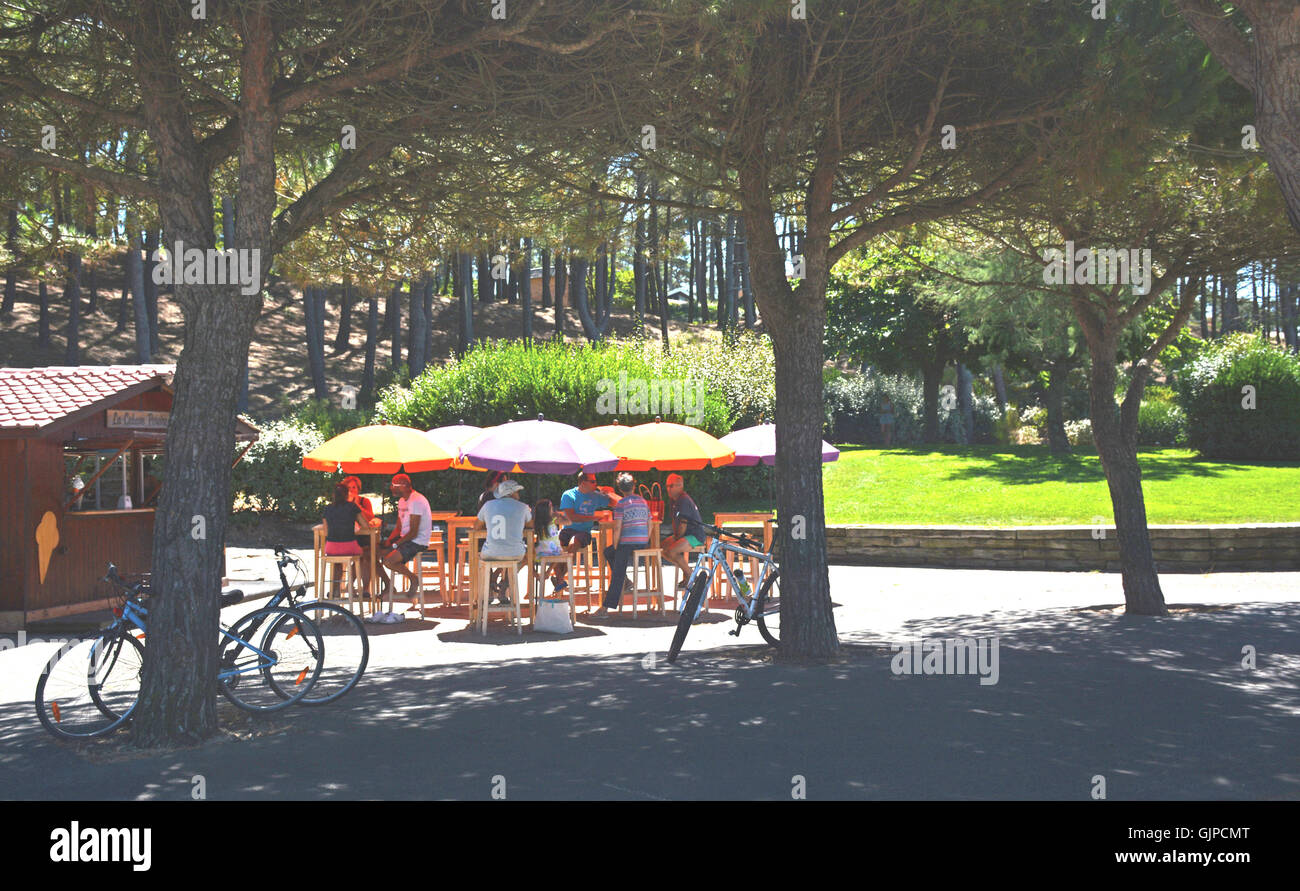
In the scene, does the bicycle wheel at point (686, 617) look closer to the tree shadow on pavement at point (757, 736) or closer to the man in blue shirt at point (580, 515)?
the tree shadow on pavement at point (757, 736)

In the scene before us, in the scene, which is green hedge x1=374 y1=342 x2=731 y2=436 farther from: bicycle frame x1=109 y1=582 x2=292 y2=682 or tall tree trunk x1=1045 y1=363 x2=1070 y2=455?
bicycle frame x1=109 y1=582 x2=292 y2=682

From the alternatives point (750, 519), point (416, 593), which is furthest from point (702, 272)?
point (416, 593)

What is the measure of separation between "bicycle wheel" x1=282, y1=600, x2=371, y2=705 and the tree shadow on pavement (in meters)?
0.21

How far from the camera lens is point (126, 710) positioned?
773 centimetres

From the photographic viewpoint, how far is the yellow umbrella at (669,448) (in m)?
15.8

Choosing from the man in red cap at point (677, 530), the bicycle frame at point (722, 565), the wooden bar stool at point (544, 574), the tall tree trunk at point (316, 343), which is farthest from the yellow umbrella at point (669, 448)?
the tall tree trunk at point (316, 343)

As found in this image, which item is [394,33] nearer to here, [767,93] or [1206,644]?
[767,93]

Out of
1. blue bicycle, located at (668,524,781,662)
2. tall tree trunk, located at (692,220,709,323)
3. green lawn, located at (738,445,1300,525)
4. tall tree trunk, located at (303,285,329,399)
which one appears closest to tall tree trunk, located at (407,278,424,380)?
tall tree trunk, located at (303,285,329,399)

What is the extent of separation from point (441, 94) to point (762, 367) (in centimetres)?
2184

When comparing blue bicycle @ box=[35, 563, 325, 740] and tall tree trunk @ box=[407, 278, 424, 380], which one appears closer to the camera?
blue bicycle @ box=[35, 563, 325, 740]

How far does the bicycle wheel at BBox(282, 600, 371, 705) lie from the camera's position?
345 inches

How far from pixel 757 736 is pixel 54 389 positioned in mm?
11887

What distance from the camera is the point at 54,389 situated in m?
15.1
